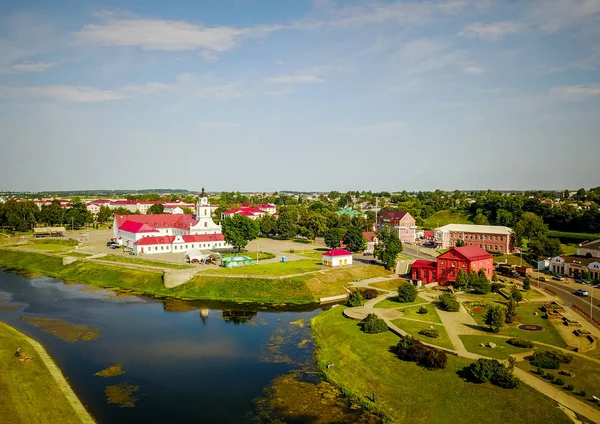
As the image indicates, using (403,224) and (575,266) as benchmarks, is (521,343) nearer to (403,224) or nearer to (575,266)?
(575,266)

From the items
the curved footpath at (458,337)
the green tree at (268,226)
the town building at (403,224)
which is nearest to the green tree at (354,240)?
the curved footpath at (458,337)

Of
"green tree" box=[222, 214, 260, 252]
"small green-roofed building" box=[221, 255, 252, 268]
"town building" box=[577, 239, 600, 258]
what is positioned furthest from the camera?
"green tree" box=[222, 214, 260, 252]

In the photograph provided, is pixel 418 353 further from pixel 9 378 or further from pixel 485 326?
pixel 9 378

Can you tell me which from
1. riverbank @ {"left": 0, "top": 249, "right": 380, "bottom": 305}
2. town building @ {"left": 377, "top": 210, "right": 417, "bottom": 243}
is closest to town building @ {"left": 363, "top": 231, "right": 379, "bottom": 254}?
town building @ {"left": 377, "top": 210, "right": 417, "bottom": 243}

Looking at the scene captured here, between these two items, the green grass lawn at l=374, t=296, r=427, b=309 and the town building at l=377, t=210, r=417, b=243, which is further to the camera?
the town building at l=377, t=210, r=417, b=243

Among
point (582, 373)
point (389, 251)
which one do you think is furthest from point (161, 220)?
point (582, 373)

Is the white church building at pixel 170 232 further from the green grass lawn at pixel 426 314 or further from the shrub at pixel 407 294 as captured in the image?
the green grass lawn at pixel 426 314

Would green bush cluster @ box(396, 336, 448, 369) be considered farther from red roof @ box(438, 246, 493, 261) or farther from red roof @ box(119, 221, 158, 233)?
red roof @ box(119, 221, 158, 233)
